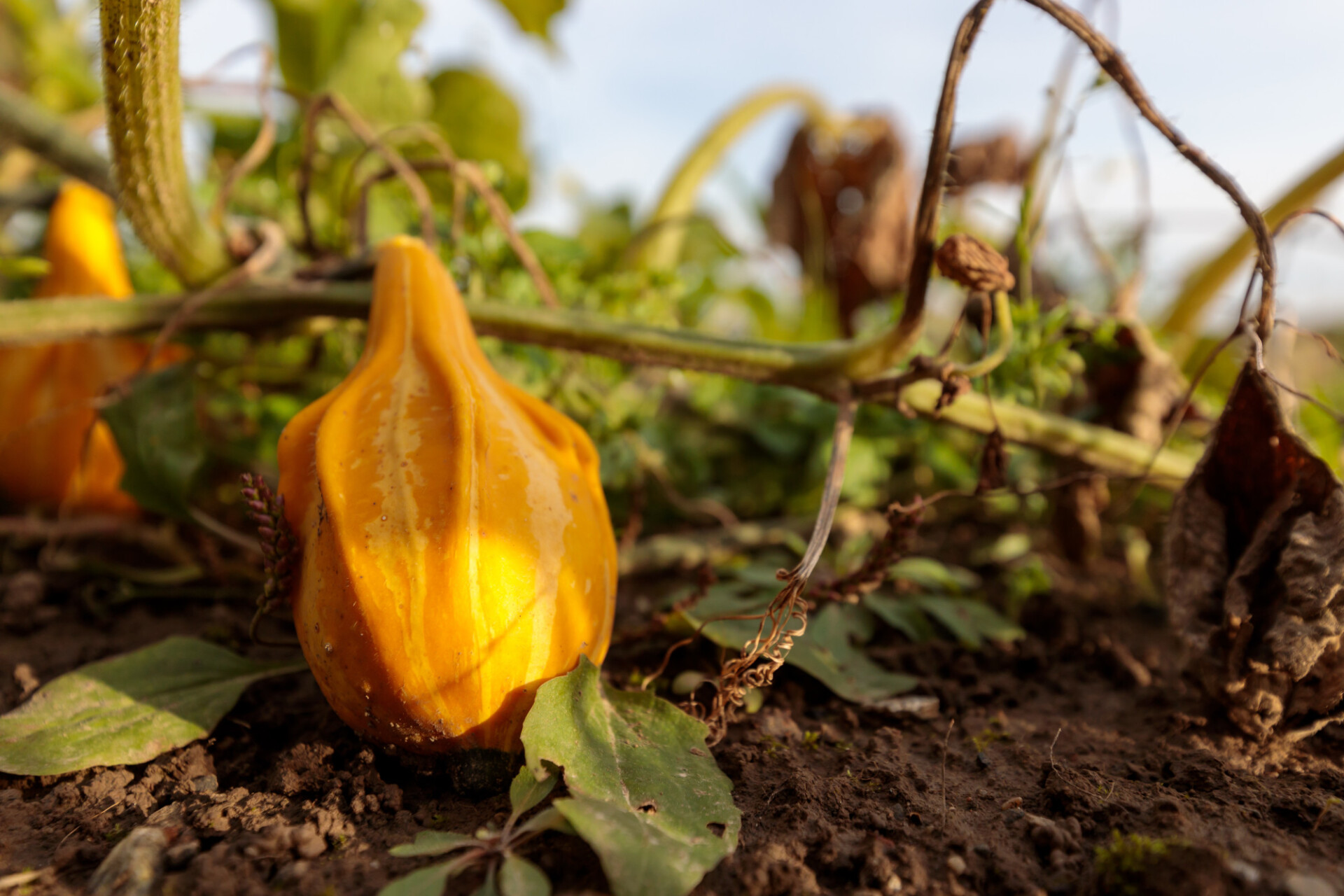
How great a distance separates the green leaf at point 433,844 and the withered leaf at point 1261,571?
116cm

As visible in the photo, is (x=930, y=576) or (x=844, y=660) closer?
(x=844, y=660)

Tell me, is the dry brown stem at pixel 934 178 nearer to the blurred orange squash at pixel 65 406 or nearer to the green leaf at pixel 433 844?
the green leaf at pixel 433 844

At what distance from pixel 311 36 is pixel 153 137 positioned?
54.1 inches

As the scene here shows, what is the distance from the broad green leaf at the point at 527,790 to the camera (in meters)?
1.09

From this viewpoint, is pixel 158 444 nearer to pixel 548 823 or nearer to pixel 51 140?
pixel 51 140

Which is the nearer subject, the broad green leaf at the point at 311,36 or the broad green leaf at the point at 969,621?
the broad green leaf at the point at 969,621

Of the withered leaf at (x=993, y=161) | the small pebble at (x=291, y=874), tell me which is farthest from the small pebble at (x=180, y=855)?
the withered leaf at (x=993, y=161)

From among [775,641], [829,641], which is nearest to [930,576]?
[829,641]

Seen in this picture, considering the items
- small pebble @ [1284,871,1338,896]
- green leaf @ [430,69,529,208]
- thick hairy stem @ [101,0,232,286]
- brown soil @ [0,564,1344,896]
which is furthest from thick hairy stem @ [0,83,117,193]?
small pebble @ [1284,871,1338,896]

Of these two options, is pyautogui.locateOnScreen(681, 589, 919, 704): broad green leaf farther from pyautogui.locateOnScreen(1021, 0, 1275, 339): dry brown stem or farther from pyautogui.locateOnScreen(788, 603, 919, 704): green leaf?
pyautogui.locateOnScreen(1021, 0, 1275, 339): dry brown stem

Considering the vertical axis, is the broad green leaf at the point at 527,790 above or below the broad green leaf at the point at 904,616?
above

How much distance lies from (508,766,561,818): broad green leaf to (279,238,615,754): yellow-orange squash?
0.11 metres

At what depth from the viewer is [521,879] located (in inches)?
38.3

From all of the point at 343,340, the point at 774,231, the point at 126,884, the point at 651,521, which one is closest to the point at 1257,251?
the point at 651,521
